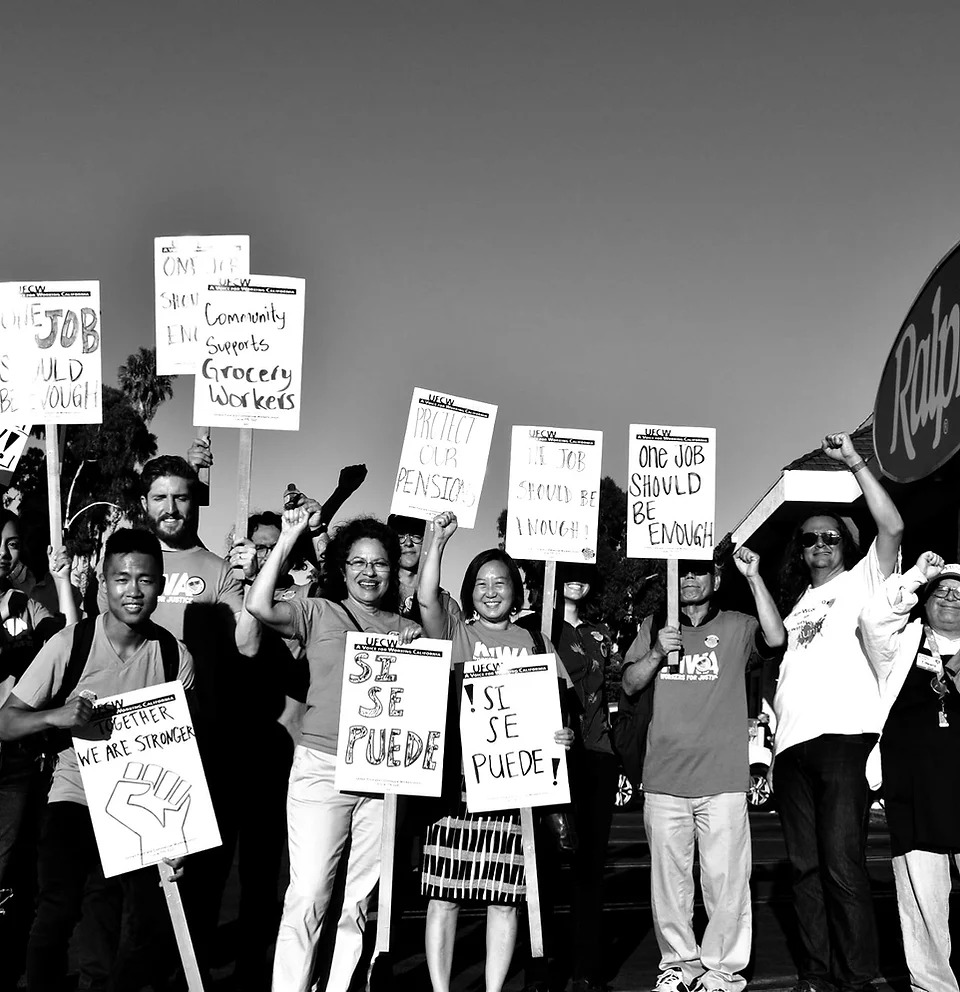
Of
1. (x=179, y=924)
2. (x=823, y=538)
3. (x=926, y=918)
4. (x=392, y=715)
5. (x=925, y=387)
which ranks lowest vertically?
(x=926, y=918)

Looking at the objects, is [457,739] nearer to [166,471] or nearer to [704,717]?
[704,717]

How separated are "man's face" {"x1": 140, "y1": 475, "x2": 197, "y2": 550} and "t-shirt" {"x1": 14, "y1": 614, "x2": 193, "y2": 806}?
0.85 meters

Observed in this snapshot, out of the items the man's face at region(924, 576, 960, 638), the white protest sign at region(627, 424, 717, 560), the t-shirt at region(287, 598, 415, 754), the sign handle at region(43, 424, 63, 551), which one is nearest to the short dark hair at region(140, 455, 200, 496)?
the sign handle at region(43, 424, 63, 551)

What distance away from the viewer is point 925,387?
23.7ft

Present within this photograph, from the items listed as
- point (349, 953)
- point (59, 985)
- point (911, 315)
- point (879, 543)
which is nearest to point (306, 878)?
point (349, 953)

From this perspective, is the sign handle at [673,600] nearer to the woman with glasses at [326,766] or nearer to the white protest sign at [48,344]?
the woman with glasses at [326,766]

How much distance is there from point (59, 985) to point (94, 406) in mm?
3236

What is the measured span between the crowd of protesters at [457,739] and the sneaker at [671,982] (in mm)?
11

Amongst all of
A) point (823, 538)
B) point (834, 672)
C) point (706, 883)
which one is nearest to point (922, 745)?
point (834, 672)

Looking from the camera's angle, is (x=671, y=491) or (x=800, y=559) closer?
(x=800, y=559)

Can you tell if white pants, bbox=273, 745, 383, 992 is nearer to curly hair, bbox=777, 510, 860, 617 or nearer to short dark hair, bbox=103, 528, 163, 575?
short dark hair, bbox=103, 528, 163, 575

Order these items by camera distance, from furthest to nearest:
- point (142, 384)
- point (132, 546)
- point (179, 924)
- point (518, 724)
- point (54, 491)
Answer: point (142, 384)
point (54, 491)
point (518, 724)
point (132, 546)
point (179, 924)

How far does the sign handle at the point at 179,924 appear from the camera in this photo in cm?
502

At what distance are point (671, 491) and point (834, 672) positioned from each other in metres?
1.48
